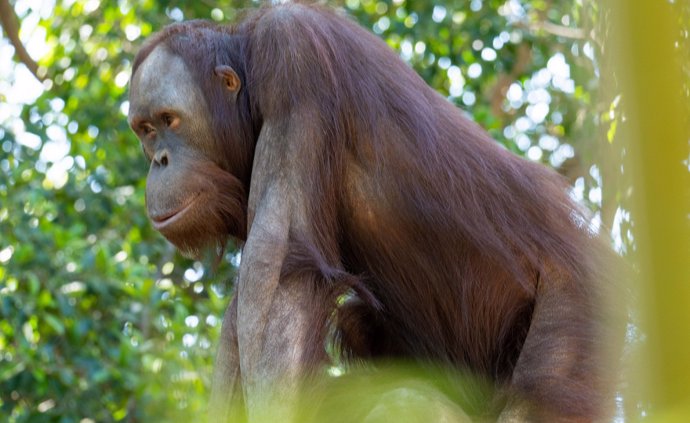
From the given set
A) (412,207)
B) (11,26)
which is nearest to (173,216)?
(412,207)

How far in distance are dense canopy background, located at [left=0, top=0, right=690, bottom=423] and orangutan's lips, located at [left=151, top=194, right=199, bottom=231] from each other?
149 centimetres

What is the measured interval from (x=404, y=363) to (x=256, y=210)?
901mm

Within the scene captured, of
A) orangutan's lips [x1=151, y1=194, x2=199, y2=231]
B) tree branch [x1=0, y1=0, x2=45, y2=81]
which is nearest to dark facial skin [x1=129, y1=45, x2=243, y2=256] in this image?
orangutan's lips [x1=151, y1=194, x2=199, y2=231]

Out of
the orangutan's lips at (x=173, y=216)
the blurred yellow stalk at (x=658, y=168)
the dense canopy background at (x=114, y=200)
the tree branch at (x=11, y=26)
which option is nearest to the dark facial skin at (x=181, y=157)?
the orangutan's lips at (x=173, y=216)

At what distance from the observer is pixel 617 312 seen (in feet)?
9.35

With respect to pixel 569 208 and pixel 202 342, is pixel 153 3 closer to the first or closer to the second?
pixel 202 342

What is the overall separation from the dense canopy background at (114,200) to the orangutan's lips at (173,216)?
149cm

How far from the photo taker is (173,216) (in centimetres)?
362

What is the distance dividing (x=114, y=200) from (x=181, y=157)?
3.16 m

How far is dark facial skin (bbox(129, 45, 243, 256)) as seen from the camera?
11.9 ft

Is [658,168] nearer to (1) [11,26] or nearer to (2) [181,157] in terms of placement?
(2) [181,157]

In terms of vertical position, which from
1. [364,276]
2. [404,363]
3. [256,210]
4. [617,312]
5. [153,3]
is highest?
[617,312]

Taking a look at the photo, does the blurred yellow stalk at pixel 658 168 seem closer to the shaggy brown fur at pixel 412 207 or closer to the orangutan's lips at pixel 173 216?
the shaggy brown fur at pixel 412 207

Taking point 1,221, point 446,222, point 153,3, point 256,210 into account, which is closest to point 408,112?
point 446,222
